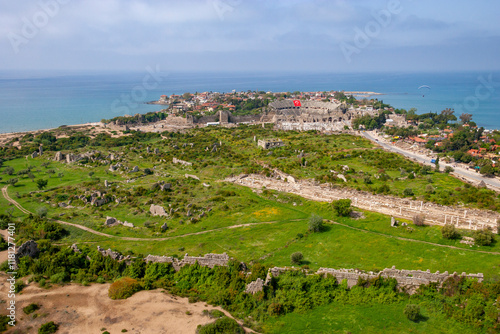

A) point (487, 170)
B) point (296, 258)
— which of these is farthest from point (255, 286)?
point (487, 170)

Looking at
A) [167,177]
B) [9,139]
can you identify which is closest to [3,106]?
[9,139]

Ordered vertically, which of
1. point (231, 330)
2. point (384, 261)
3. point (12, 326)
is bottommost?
point (12, 326)

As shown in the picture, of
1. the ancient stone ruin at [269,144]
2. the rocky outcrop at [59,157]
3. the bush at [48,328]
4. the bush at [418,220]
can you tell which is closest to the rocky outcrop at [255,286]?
the bush at [48,328]

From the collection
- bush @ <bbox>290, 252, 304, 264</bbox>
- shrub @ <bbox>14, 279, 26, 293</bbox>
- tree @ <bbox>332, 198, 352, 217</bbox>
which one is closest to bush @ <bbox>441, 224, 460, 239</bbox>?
tree @ <bbox>332, 198, 352, 217</bbox>

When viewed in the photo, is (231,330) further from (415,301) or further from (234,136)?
(234,136)

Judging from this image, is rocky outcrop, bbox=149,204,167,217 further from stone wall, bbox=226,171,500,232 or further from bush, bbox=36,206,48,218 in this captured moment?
stone wall, bbox=226,171,500,232

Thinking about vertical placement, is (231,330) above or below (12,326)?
above
